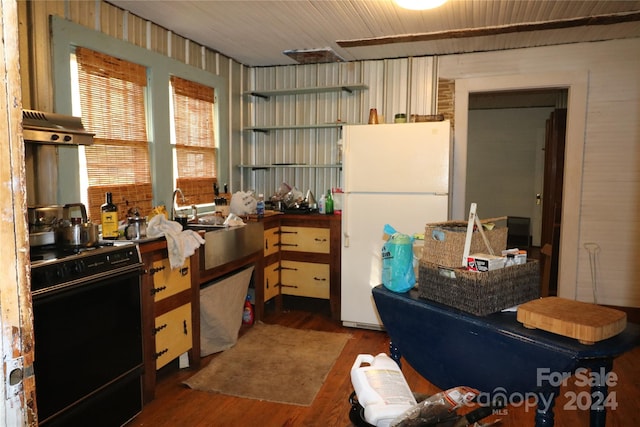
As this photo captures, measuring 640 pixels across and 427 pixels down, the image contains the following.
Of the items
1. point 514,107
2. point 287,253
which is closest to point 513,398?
point 287,253

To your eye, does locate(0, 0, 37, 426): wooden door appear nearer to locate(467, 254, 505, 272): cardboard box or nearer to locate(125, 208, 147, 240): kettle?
locate(467, 254, 505, 272): cardboard box

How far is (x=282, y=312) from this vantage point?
4.13 m

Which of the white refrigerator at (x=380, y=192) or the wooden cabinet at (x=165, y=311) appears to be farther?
the white refrigerator at (x=380, y=192)

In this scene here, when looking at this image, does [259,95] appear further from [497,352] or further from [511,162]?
[511,162]

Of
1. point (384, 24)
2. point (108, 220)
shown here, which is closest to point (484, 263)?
point (108, 220)

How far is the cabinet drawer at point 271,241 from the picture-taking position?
12.6ft

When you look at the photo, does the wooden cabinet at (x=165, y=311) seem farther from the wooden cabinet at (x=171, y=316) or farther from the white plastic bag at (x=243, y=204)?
the white plastic bag at (x=243, y=204)

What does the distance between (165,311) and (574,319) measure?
209 centimetres

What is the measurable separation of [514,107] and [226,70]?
539 cm

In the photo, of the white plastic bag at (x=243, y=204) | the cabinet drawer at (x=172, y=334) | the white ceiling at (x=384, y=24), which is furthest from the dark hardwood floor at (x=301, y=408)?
the white ceiling at (x=384, y=24)

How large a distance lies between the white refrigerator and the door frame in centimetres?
79

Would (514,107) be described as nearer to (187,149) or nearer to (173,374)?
(187,149)

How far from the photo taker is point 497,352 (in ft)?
4.82

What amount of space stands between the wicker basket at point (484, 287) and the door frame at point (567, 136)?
7.99 feet
